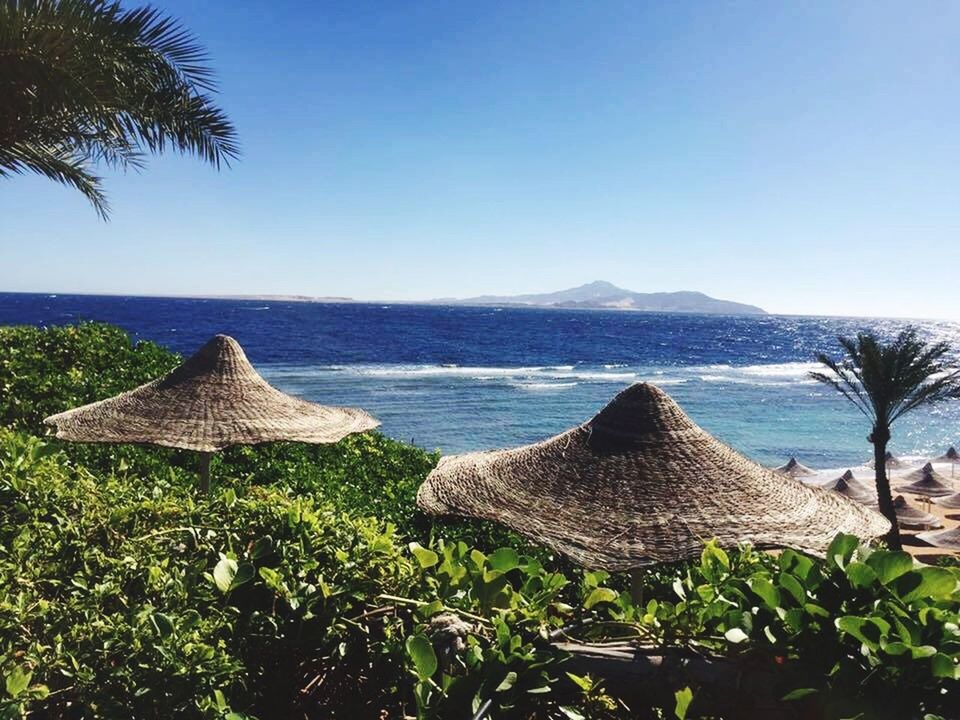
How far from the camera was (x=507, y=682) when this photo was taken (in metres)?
1.35

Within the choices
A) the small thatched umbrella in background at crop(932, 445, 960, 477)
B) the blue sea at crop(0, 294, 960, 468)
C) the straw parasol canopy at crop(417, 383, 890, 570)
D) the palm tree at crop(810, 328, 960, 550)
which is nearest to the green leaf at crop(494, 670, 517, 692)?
the straw parasol canopy at crop(417, 383, 890, 570)

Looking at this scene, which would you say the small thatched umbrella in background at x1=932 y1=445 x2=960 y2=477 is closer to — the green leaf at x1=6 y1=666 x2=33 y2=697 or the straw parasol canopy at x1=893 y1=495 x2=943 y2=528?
the straw parasol canopy at x1=893 y1=495 x2=943 y2=528

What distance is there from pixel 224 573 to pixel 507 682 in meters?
0.79

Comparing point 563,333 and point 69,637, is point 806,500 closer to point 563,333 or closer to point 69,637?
point 69,637

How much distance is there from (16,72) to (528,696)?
10114 millimetres

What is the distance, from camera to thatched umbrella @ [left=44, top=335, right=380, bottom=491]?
18.8 ft

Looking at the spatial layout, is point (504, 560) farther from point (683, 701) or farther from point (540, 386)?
point (540, 386)

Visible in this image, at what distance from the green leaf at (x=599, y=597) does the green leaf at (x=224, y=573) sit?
905 mm

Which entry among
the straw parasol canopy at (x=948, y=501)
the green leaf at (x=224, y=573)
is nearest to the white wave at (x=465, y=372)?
the straw parasol canopy at (x=948, y=501)

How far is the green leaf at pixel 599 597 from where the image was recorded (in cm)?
157

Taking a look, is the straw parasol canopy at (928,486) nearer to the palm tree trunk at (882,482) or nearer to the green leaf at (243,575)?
the palm tree trunk at (882,482)

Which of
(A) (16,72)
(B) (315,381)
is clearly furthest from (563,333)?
(A) (16,72)

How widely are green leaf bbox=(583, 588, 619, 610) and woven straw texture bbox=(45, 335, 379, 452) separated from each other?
15.7ft

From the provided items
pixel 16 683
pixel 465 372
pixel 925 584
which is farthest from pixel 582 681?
pixel 465 372
